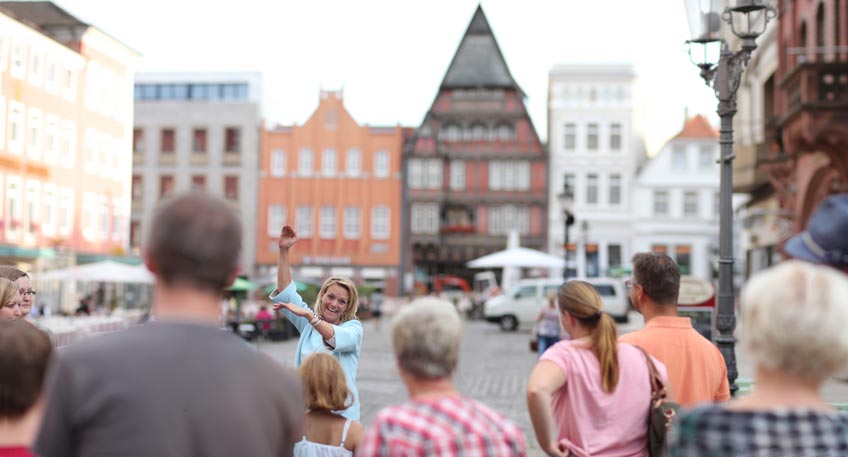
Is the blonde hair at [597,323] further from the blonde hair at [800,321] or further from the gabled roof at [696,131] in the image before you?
the gabled roof at [696,131]

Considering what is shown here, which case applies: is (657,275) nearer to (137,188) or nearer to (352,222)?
(352,222)

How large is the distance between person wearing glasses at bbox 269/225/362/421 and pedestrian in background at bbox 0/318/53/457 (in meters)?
2.52

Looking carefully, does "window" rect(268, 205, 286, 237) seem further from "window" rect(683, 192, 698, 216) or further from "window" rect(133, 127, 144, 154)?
"window" rect(683, 192, 698, 216)

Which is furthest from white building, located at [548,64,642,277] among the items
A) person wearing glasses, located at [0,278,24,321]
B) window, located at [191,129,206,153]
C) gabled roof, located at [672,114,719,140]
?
person wearing glasses, located at [0,278,24,321]

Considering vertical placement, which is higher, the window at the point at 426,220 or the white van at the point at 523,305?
the window at the point at 426,220

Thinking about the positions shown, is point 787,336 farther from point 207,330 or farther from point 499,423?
point 207,330

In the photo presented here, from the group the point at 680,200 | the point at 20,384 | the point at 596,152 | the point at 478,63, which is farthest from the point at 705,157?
the point at 20,384

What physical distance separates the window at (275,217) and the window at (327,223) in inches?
93.9

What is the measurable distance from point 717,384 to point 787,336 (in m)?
2.37

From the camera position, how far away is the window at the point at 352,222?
65812 millimetres

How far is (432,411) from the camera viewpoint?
3.12 meters

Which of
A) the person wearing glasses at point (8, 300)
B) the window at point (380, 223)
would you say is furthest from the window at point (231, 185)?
the person wearing glasses at point (8, 300)

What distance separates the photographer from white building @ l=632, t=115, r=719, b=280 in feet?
208

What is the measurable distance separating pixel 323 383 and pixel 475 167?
60368 mm
